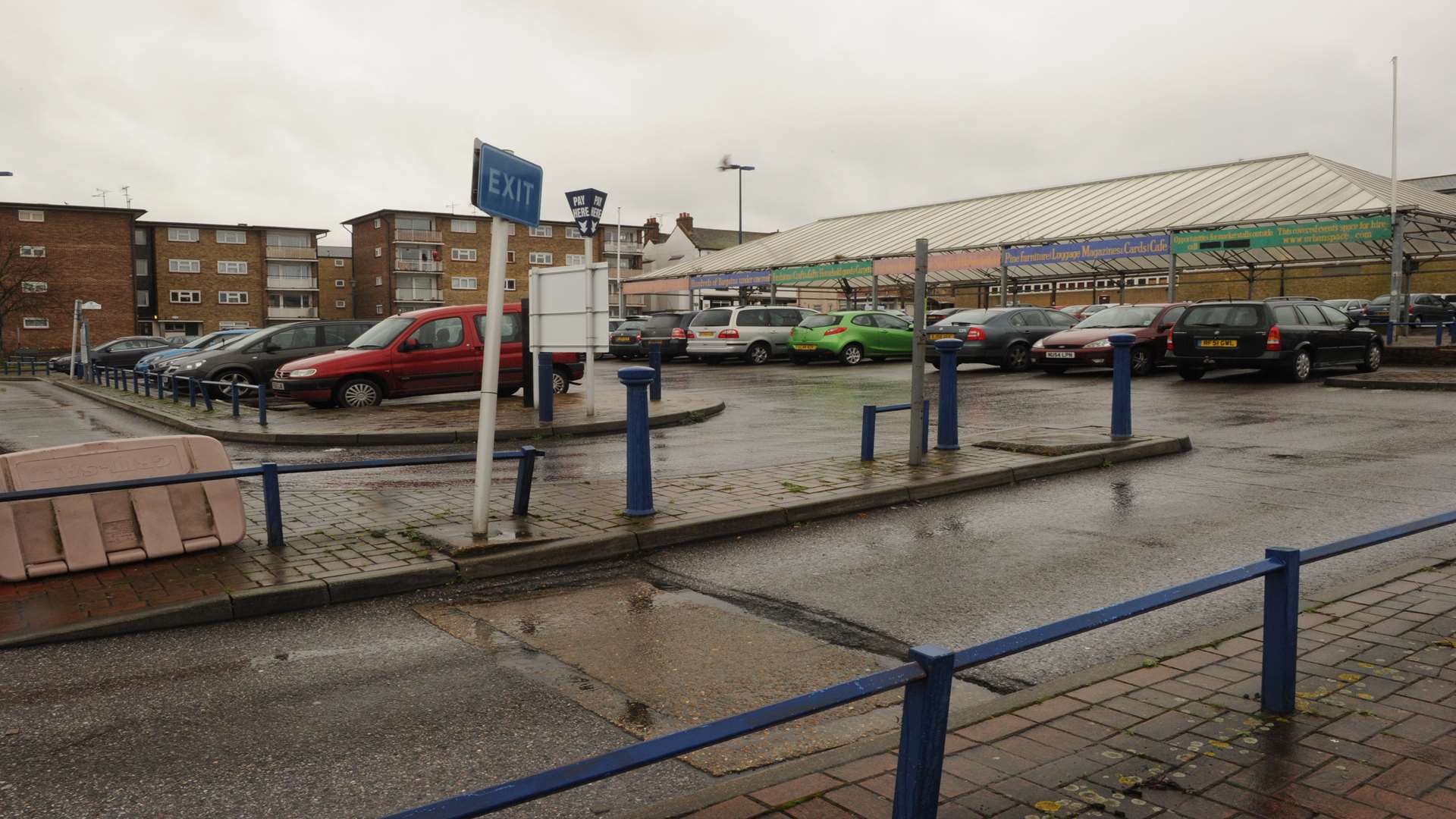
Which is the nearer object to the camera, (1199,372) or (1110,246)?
(1199,372)

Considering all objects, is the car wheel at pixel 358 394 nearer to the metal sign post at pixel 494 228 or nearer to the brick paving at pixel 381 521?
the brick paving at pixel 381 521

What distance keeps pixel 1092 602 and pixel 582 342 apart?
8.78 metres

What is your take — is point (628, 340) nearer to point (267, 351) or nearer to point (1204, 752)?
point (267, 351)

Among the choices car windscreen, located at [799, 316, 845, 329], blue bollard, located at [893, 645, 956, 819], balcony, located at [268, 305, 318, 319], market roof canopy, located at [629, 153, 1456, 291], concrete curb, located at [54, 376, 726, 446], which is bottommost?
concrete curb, located at [54, 376, 726, 446]

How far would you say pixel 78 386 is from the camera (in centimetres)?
2650

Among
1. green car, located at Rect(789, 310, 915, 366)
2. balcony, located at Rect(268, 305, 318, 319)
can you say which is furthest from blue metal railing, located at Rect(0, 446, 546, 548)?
balcony, located at Rect(268, 305, 318, 319)

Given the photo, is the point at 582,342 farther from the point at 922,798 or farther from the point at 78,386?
the point at 78,386

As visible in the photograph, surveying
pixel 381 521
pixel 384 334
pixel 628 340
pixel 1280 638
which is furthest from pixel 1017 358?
pixel 1280 638

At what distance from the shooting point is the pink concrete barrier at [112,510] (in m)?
5.82

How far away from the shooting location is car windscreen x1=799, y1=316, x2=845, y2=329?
86.6ft

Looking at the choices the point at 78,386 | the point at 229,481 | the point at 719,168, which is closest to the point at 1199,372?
the point at 229,481

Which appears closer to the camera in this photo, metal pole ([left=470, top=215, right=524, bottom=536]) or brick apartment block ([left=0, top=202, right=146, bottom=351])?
metal pole ([left=470, top=215, right=524, bottom=536])

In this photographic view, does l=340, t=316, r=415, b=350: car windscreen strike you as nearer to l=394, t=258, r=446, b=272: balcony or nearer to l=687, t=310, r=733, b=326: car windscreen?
l=687, t=310, r=733, b=326: car windscreen

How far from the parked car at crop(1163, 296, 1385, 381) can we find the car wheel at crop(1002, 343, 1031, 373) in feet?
13.5
